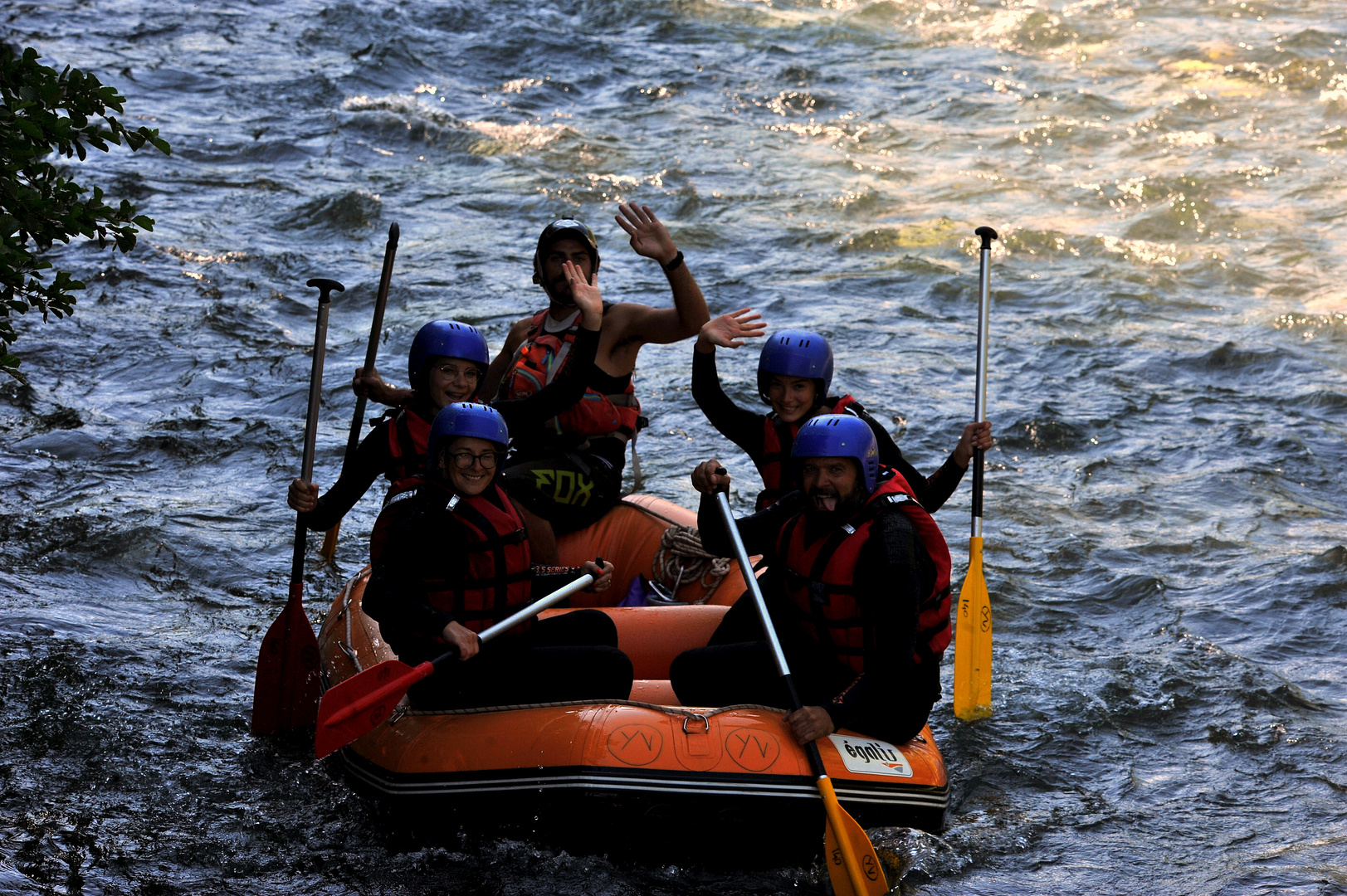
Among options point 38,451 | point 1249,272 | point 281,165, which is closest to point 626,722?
point 38,451

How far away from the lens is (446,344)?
5.12 m

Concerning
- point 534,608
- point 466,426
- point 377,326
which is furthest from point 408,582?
point 377,326

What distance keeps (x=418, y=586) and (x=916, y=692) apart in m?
1.63

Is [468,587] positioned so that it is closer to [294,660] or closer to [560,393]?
[560,393]

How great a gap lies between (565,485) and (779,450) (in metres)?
0.98

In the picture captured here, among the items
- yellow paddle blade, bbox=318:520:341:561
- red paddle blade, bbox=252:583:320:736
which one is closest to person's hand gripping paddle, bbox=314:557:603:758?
red paddle blade, bbox=252:583:320:736

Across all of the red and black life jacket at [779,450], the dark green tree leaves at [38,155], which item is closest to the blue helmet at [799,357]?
the red and black life jacket at [779,450]

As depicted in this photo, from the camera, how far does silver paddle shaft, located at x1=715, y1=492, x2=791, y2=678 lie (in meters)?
4.49

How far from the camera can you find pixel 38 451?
8.66m

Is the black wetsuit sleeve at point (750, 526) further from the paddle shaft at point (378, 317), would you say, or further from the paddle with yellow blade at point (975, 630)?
the paddle shaft at point (378, 317)

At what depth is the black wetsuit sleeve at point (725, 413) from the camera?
5.24 metres

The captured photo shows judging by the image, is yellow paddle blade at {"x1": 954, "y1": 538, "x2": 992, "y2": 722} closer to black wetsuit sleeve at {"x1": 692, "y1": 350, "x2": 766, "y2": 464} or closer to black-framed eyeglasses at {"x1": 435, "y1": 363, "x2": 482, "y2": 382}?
black wetsuit sleeve at {"x1": 692, "y1": 350, "x2": 766, "y2": 464}

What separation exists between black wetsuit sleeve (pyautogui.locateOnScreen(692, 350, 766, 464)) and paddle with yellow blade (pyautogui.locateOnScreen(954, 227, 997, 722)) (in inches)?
38.2

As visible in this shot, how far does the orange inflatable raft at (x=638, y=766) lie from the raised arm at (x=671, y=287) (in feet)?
4.99
